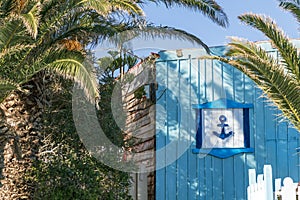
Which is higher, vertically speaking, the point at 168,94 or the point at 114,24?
the point at 114,24

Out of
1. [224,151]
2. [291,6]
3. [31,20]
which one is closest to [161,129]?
[224,151]

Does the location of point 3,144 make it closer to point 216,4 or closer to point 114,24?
point 114,24

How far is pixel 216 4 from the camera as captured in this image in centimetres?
1059

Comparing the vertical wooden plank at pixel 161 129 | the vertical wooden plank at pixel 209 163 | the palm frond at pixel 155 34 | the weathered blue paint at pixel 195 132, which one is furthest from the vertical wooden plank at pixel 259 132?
the palm frond at pixel 155 34

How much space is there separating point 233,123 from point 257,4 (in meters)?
2.59

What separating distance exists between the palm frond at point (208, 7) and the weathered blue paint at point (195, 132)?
1.67m

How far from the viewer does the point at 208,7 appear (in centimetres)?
1051

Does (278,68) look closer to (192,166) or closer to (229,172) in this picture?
(229,172)

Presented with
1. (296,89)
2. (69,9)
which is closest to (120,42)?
(69,9)

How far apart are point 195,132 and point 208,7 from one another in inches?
116

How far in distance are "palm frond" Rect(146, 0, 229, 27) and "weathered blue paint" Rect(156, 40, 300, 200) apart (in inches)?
65.7

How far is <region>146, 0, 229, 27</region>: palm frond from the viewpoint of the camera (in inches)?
408

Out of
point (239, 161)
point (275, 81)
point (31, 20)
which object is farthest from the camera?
point (239, 161)

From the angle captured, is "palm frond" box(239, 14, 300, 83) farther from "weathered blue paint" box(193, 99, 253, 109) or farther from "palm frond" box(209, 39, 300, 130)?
"weathered blue paint" box(193, 99, 253, 109)
